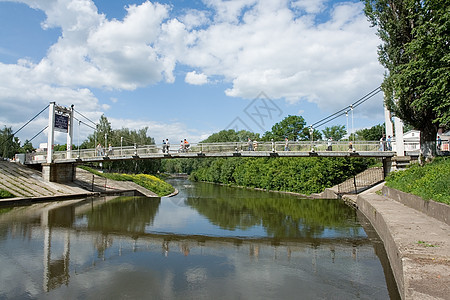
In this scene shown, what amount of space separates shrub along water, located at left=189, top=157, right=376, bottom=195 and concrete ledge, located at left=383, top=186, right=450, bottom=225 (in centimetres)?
2158

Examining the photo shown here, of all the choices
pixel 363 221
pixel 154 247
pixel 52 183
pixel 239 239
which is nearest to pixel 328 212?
pixel 363 221

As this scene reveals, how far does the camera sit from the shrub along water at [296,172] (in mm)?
38031

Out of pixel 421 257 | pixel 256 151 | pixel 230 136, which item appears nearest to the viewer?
pixel 421 257

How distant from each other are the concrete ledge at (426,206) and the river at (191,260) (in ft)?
6.84

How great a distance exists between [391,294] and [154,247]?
288 inches

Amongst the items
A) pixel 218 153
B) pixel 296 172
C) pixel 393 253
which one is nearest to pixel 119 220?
pixel 393 253

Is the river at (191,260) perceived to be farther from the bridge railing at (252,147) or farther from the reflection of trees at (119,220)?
the bridge railing at (252,147)

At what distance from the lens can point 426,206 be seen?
11203 mm

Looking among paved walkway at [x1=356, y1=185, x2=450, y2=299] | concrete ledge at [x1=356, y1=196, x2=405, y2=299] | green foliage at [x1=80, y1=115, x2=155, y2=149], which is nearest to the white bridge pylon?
green foliage at [x1=80, y1=115, x2=155, y2=149]

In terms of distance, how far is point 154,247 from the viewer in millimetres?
10555

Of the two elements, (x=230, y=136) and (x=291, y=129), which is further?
(x=230, y=136)

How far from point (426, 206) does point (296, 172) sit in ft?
106

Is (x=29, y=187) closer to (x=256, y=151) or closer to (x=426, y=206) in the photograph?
(x=256, y=151)

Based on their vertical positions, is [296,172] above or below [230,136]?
below
